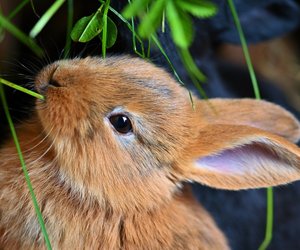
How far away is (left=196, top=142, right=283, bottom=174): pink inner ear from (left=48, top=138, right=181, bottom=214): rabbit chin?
14cm

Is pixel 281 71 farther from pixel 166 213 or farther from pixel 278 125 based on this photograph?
pixel 166 213

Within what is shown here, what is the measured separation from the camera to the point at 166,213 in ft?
7.02

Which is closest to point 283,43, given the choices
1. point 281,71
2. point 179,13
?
point 281,71

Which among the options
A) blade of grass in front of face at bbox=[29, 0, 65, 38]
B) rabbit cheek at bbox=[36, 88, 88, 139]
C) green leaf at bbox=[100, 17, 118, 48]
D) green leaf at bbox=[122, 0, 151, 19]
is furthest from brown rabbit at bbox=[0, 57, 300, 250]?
green leaf at bbox=[122, 0, 151, 19]

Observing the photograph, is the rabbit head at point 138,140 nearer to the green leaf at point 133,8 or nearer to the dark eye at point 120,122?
the dark eye at point 120,122

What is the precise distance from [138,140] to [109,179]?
0.52 ft

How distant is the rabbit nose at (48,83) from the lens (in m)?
1.92

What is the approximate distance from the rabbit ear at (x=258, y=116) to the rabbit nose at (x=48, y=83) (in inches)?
22.6

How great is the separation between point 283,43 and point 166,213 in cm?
175

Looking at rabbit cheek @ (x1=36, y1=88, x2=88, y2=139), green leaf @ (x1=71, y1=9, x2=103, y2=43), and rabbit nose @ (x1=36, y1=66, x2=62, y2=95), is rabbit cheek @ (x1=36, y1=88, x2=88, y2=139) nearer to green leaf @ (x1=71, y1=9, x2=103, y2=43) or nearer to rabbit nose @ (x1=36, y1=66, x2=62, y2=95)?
rabbit nose @ (x1=36, y1=66, x2=62, y2=95)

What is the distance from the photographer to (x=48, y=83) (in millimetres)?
1933

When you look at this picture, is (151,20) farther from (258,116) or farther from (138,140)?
(258,116)

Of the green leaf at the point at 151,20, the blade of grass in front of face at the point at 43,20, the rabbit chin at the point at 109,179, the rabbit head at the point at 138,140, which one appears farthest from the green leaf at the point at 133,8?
the rabbit chin at the point at 109,179

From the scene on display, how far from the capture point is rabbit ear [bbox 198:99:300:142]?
2.26 meters
